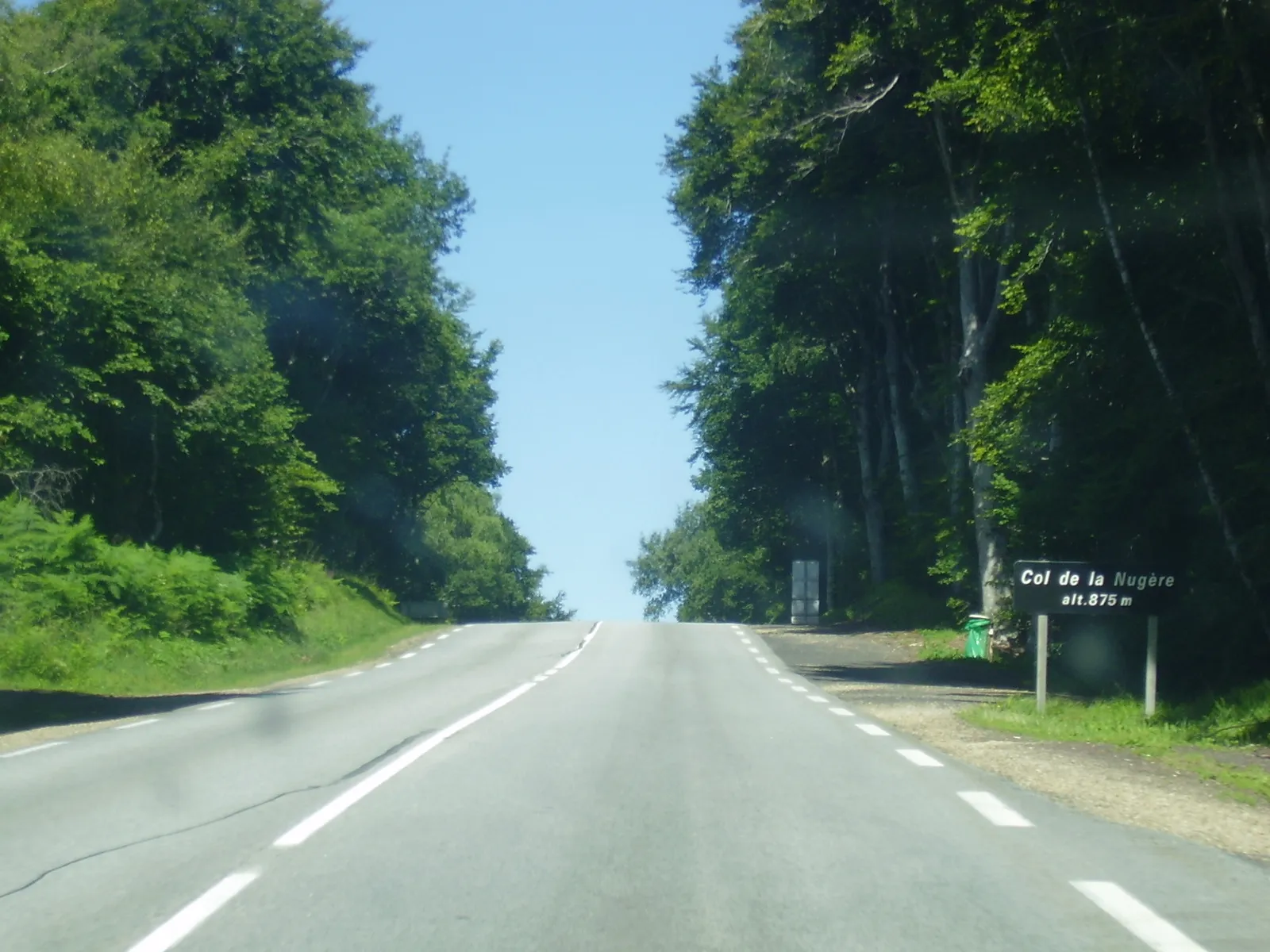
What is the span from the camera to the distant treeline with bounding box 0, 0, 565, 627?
1024 inches

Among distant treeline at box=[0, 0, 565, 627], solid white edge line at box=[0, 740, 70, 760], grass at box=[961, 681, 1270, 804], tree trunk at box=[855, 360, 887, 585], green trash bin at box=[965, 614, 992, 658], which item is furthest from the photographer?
tree trunk at box=[855, 360, 887, 585]

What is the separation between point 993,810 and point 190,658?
18106mm

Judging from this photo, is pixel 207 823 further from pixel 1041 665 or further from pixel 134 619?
pixel 134 619

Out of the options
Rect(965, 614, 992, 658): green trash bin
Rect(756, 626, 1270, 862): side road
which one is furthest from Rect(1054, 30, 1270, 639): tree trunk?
Rect(965, 614, 992, 658): green trash bin

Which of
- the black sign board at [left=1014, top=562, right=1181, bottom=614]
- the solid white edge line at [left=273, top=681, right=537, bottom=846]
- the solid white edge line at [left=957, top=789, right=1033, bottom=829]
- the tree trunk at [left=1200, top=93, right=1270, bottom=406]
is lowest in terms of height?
the solid white edge line at [left=273, top=681, right=537, bottom=846]

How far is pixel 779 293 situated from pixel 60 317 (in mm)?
18436

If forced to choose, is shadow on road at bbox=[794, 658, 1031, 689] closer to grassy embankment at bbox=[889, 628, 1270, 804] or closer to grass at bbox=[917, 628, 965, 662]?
grass at bbox=[917, 628, 965, 662]

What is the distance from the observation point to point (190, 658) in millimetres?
24656

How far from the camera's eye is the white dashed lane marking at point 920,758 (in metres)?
11.8

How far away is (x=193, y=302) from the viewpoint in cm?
3011

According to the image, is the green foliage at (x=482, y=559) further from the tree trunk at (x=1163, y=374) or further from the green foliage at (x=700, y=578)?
the tree trunk at (x=1163, y=374)

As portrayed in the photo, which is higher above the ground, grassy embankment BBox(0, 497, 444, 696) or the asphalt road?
grassy embankment BBox(0, 497, 444, 696)

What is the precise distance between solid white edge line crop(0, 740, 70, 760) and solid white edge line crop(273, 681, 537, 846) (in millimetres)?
3374

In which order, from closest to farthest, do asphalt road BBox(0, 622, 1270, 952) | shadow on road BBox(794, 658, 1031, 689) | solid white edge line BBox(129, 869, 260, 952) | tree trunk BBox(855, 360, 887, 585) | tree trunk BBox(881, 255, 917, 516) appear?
solid white edge line BBox(129, 869, 260, 952), asphalt road BBox(0, 622, 1270, 952), shadow on road BBox(794, 658, 1031, 689), tree trunk BBox(881, 255, 917, 516), tree trunk BBox(855, 360, 887, 585)
